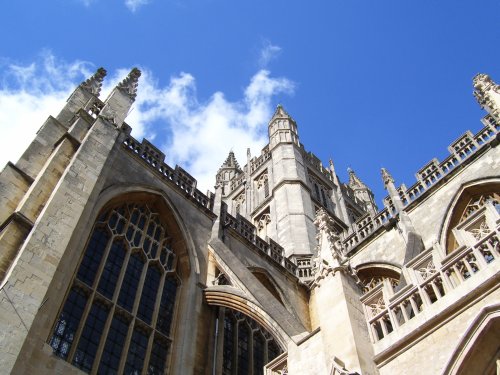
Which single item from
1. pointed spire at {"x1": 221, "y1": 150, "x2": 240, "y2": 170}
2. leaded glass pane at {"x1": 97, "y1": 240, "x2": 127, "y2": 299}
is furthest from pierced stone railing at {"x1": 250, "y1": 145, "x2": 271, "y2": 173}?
leaded glass pane at {"x1": 97, "y1": 240, "x2": 127, "y2": 299}

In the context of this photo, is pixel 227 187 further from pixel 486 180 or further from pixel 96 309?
pixel 96 309

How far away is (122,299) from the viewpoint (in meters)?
10.7

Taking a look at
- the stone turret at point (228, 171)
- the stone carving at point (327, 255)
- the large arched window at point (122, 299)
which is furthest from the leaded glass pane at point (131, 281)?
the stone turret at point (228, 171)

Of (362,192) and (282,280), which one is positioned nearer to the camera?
(282,280)

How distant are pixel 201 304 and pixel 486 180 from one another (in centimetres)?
817

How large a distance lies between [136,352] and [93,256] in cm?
214

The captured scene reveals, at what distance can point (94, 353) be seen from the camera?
9.30 metres

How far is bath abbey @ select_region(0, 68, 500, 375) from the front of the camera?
7.24m

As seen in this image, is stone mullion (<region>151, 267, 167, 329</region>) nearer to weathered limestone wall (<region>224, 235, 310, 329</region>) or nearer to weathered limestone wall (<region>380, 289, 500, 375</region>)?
weathered limestone wall (<region>224, 235, 310, 329</region>)

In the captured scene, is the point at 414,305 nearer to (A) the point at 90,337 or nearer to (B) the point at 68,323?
(A) the point at 90,337

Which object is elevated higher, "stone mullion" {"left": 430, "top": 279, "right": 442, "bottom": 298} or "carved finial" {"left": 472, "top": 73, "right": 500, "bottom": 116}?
"carved finial" {"left": 472, "top": 73, "right": 500, "bottom": 116}

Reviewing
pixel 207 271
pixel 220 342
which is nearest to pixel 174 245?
pixel 207 271

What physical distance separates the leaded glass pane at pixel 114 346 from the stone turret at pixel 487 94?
11.2 m

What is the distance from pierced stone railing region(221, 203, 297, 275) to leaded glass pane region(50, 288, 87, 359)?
5.59m
